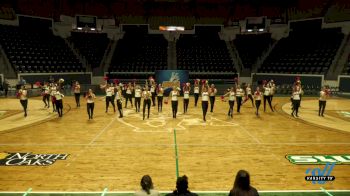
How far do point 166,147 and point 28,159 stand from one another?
205 inches

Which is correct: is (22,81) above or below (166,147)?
above

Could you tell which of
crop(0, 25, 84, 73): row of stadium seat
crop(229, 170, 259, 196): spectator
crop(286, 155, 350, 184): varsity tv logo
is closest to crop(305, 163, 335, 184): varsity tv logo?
crop(286, 155, 350, 184): varsity tv logo

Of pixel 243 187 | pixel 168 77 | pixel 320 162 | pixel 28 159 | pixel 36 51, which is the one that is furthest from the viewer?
pixel 36 51

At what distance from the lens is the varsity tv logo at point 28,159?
372 inches

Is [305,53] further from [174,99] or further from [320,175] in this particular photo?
[320,175]

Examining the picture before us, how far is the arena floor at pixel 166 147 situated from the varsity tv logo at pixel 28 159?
257mm

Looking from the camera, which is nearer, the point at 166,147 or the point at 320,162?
the point at 320,162

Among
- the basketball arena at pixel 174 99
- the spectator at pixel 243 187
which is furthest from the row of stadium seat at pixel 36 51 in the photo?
the spectator at pixel 243 187

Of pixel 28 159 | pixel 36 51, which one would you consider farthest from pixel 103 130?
pixel 36 51

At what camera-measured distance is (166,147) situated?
11.4 m

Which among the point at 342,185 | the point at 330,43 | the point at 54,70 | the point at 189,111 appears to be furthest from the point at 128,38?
the point at 342,185

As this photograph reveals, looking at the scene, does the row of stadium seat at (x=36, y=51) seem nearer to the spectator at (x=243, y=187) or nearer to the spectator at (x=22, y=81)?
the spectator at (x=22, y=81)

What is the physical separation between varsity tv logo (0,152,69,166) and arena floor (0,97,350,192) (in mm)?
257

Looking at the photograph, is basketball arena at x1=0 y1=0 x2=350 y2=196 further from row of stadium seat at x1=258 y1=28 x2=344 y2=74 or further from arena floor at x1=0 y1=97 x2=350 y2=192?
row of stadium seat at x1=258 y1=28 x2=344 y2=74
